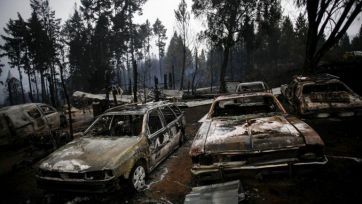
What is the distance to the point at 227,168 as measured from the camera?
3969mm

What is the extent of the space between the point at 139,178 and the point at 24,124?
7.75 m

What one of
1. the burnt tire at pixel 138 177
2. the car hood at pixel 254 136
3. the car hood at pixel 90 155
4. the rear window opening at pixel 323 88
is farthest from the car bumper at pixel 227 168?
the rear window opening at pixel 323 88

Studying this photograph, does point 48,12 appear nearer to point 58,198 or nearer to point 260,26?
point 260,26

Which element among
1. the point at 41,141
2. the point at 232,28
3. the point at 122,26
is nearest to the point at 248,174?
the point at 41,141

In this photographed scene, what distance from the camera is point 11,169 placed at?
7844 mm

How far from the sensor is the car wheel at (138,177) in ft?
16.1

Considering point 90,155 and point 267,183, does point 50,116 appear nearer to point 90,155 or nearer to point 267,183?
point 90,155

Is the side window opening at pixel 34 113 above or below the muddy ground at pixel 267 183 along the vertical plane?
above

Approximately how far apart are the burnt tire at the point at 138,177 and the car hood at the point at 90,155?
450 mm

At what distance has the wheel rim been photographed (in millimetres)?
4957

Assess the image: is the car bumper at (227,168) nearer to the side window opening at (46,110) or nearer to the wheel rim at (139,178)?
the wheel rim at (139,178)

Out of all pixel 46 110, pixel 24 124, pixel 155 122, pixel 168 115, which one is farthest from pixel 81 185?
pixel 46 110

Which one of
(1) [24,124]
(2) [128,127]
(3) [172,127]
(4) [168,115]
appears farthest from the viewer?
(1) [24,124]

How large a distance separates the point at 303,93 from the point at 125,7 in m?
33.9
